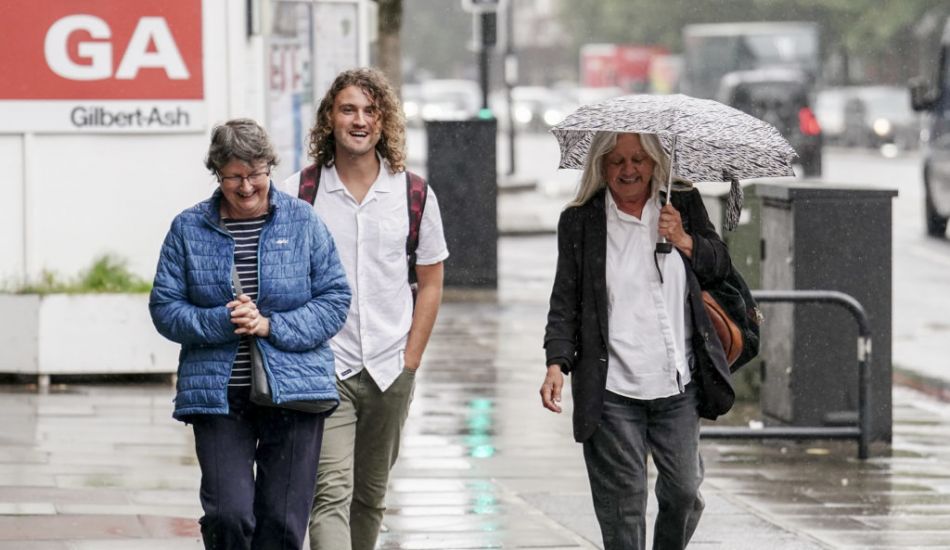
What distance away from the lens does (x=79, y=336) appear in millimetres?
10617

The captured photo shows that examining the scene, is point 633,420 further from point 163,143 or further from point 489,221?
point 489,221

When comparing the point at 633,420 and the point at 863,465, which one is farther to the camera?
the point at 863,465

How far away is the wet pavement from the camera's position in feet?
23.4

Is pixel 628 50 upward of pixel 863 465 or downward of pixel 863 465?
upward

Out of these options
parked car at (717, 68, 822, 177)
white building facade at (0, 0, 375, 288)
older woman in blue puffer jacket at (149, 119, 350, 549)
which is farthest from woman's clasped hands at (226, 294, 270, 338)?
parked car at (717, 68, 822, 177)

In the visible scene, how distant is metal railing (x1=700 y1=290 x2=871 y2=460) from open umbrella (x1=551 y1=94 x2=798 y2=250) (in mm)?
2909

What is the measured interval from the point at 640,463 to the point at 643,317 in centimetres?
43

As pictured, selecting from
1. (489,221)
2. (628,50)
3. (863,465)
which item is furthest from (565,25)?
(863,465)

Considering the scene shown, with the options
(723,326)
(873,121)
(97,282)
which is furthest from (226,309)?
(873,121)

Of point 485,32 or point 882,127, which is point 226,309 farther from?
point 882,127

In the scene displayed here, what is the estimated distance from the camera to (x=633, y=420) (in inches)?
224

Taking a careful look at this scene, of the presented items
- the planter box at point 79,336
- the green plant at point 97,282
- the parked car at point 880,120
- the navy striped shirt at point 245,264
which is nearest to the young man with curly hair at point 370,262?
the navy striped shirt at point 245,264

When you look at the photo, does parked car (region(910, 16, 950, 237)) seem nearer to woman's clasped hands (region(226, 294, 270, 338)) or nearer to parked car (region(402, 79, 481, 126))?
woman's clasped hands (region(226, 294, 270, 338))

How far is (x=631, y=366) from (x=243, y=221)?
3.95ft
